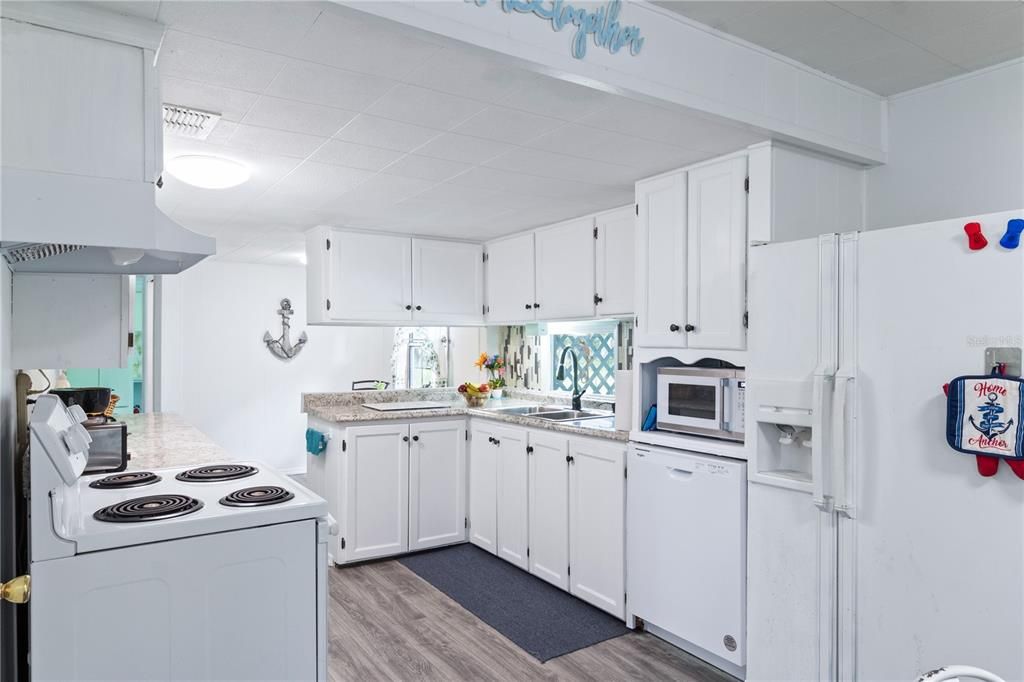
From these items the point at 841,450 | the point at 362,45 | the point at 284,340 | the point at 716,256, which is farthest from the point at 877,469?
the point at 284,340

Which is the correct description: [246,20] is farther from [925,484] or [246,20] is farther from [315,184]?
[925,484]

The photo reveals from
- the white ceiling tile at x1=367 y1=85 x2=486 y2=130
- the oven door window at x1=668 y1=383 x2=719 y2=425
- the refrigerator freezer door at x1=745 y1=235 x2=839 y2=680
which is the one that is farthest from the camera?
the oven door window at x1=668 y1=383 x2=719 y2=425

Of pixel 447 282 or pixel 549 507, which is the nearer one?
pixel 549 507

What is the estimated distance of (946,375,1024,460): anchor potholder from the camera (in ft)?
5.51

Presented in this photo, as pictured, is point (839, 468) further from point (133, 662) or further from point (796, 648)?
point (133, 662)

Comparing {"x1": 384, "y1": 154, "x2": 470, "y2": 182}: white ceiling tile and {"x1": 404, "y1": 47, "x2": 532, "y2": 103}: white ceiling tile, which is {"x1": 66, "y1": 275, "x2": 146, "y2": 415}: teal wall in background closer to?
{"x1": 384, "y1": 154, "x2": 470, "y2": 182}: white ceiling tile

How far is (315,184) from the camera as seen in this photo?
307cm

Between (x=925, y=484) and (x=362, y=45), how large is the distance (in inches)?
79.3

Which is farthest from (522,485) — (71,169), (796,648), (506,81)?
(71,169)

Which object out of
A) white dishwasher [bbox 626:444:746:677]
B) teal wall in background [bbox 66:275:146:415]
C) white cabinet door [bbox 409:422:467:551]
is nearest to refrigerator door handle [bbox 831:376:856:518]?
white dishwasher [bbox 626:444:746:677]

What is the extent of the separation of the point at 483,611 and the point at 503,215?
7.11 feet

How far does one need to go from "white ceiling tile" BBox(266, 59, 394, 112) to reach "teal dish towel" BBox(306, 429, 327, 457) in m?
2.56

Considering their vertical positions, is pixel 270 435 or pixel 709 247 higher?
pixel 709 247

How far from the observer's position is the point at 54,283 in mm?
2125
